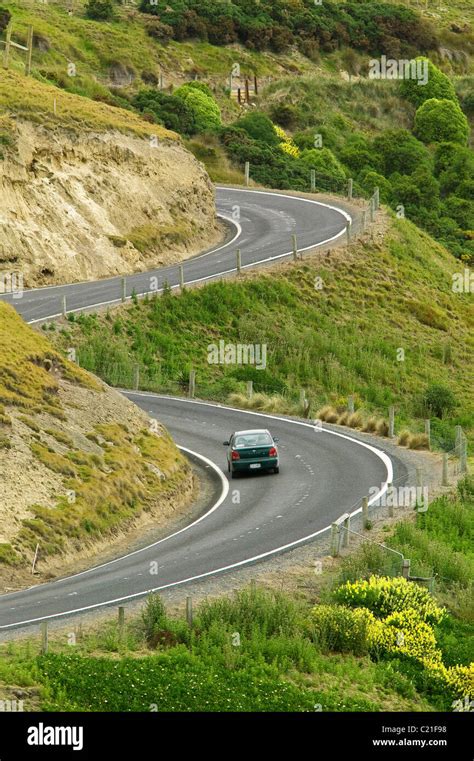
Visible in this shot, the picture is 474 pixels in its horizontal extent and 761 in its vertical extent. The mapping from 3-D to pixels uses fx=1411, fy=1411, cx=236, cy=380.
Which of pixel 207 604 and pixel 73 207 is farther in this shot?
pixel 73 207

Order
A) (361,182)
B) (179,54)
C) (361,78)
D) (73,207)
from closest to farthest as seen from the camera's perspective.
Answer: (73,207), (361,182), (179,54), (361,78)

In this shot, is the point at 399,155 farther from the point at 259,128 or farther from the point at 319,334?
the point at 319,334

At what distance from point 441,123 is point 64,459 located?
63340 mm

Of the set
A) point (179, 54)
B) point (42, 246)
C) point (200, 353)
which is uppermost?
point (179, 54)

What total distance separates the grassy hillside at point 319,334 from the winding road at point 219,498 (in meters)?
1.56

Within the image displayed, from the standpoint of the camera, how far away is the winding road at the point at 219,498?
25.3 m

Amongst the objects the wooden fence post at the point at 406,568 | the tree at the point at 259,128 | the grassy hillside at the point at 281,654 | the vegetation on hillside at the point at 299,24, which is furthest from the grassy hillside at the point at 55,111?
the vegetation on hillside at the point at 299,24

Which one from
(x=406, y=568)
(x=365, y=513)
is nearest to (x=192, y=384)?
(x=365, y=513)

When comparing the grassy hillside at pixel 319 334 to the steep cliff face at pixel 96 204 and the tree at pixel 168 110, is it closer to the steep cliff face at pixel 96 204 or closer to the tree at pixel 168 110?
the steep cliff face at pixel 96 204

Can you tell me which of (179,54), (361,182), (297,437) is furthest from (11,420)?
(179,54)

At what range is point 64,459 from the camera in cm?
3050

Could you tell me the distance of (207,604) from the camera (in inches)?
929

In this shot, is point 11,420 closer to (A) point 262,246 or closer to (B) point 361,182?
(A) point 262,246
